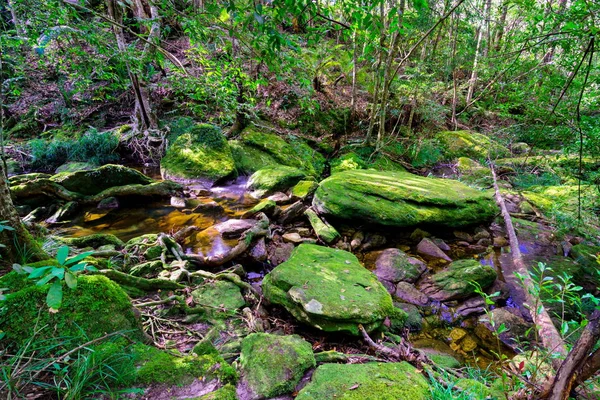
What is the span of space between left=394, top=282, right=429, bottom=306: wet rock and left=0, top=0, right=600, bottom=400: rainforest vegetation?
4 cm

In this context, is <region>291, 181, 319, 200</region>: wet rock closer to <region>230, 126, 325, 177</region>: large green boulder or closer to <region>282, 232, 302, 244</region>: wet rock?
<region>282, 232, 302, 244</region>: wet rock

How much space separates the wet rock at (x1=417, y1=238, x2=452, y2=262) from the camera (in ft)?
18.2

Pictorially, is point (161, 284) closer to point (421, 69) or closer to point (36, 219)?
point (36, 219)

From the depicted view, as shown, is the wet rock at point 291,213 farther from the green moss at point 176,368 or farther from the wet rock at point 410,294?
the green moss at point 176,368

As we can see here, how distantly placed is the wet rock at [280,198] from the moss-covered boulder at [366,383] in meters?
5.10

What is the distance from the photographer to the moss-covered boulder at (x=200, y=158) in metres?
8.57

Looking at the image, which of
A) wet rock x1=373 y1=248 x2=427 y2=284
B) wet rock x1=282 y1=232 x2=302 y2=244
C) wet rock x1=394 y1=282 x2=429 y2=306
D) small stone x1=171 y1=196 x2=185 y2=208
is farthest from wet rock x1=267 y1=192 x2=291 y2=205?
wet rock x1=394 y1=282 x2=429 y2=306

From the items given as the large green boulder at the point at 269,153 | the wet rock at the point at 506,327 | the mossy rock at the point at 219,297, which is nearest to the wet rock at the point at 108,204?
the large green boulder at the point at 269,153

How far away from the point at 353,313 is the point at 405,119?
1132cm

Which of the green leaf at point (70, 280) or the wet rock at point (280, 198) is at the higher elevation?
the green leaf at point (70, 280)

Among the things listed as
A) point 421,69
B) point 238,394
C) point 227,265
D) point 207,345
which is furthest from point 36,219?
point 421,69

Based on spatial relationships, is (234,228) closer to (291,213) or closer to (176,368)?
(291,213)

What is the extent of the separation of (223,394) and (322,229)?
4069 millimetres

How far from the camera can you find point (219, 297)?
11.6ft
